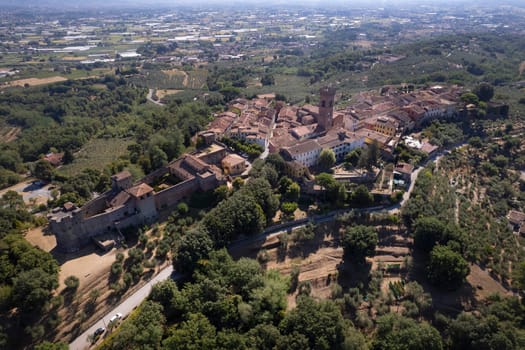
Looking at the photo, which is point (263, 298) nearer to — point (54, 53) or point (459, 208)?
point (459, 208)

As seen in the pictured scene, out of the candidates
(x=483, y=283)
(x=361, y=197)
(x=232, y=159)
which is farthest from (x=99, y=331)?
(x=483, y=283)

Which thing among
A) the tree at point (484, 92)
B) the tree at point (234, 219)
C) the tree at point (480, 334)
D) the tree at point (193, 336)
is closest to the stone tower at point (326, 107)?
the tree at point (234, 219)

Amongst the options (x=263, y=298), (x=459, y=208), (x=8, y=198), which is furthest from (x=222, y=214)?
(x=459, y=208)

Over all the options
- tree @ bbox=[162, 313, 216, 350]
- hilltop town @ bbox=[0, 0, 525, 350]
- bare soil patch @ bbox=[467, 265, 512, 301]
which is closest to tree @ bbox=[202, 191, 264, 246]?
hilltop town @ bbox=[0, 0, 525, 350]

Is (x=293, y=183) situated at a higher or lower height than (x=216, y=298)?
higher

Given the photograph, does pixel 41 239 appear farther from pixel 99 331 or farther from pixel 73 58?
pixel 73 58

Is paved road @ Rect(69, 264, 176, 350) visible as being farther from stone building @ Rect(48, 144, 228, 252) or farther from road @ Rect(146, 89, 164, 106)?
road @ Rect(146, 89, 164, 106)
